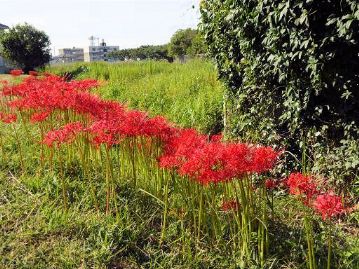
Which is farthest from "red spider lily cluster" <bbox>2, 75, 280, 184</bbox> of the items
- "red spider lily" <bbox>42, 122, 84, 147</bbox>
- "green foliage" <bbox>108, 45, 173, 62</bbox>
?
"green foliage" <bbox>108, 45, 173, 62</bbox>

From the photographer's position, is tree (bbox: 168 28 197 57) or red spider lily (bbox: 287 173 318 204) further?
tree (bbox: 168 28 197 57)

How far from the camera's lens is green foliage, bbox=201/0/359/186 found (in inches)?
131

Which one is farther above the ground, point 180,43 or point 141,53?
point 180,43

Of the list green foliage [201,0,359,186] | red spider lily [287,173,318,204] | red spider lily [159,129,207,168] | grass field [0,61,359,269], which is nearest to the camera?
red spider lily [287,173,318,204]

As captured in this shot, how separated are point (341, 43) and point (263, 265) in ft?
6.00

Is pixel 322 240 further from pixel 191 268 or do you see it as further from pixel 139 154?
pixel 139 154

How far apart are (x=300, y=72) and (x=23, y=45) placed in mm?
26610

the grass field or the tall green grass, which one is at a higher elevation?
the tall green grass

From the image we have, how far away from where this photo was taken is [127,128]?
118 inches

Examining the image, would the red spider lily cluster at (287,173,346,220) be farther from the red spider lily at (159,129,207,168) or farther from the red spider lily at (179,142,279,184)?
the red spider lily at (159,129,207,168)

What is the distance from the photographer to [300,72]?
3.75m

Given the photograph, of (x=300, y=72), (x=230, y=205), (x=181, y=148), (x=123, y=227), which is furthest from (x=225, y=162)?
(x=300, y=72)

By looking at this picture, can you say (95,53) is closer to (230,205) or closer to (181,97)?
(181,97)

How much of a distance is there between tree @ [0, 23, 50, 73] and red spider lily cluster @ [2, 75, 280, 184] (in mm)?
25254
